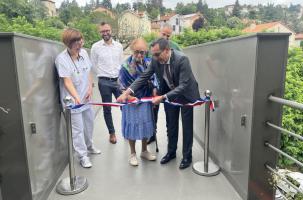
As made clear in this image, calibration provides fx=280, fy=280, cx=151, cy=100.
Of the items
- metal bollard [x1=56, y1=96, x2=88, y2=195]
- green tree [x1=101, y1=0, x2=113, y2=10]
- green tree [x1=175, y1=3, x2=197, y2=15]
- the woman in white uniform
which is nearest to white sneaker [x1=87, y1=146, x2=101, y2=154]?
the woman in white uniform

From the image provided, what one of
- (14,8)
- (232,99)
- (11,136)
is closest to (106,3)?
(14,8)

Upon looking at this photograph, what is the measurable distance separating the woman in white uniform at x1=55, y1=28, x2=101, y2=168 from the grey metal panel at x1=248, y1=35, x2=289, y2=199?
6.55 feet

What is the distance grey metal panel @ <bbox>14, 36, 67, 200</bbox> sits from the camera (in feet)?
8.04

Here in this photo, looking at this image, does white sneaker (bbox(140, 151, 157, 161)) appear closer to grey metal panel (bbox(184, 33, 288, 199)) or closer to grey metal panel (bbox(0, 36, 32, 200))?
grey metal panel (bbox(184, 33, 288, 199))

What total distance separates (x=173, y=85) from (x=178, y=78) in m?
0.14

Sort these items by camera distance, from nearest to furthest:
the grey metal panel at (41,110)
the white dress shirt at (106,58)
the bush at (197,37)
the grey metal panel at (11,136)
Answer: the grey metal panel at (11,136) < the grey metal panel at (41,110) < the white dress shirt at (106,58) < the bush at (197,37)

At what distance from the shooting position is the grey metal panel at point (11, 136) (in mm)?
2260

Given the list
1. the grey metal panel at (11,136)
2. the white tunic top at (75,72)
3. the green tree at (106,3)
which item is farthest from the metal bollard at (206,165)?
the green tree at (106,3)

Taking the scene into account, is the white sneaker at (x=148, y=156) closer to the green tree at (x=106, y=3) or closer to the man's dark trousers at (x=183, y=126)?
the man's dark trousers at (x=183, y=126)

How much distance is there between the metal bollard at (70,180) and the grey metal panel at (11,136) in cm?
55

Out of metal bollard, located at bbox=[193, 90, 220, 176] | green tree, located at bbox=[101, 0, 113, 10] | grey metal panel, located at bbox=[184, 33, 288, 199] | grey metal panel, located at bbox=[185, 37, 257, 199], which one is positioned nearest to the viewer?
grey metal panel, located at bbox=[184, 33, 288, 199]

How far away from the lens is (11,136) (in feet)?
7.86

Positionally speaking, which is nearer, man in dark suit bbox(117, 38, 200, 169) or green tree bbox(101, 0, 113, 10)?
man in dark suit bbox(117, 38, 200, 169)

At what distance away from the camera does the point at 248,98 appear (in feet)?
8.68
